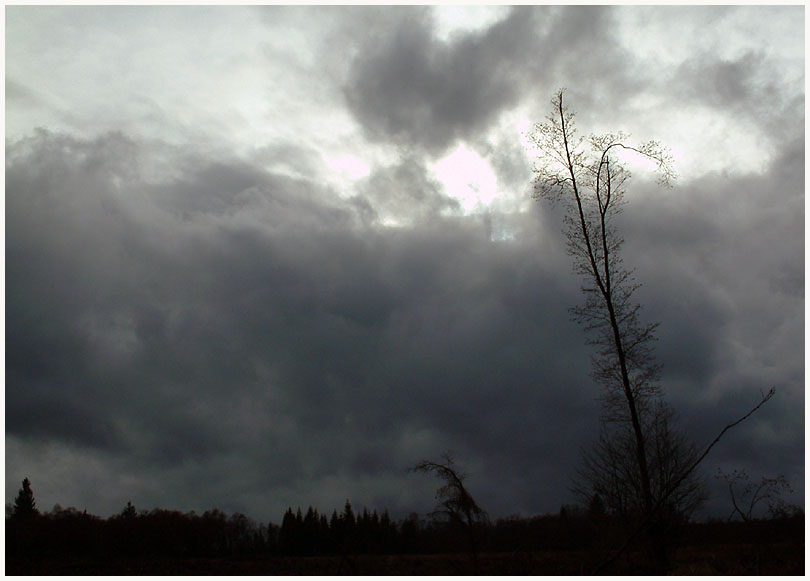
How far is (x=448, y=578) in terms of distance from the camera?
10.2m

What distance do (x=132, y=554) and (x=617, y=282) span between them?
1271 inches

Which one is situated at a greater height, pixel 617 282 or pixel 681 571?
pixel 617 282

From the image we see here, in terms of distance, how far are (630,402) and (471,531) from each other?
20.3 ft

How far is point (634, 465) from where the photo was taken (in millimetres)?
14430

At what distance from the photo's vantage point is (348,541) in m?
17.5

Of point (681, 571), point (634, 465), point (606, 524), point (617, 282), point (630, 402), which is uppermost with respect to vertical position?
point (617, 282)

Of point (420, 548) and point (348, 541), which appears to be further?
point (420, 548)

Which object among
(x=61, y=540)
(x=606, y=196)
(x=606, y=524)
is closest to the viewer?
(x=606, y=524)

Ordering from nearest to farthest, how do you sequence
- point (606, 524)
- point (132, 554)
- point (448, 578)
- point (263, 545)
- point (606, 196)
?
point (448, 578)
point (606, 524)
point (606, 196)
point (132, 554)
point (263, 545)

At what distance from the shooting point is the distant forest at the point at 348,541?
12.9 metres

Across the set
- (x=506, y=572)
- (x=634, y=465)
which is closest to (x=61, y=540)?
(x=506, y=572)

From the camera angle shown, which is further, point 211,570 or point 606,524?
point 211,570

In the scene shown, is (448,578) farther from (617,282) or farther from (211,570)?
(211,570)

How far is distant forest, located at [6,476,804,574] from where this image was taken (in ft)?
42.2
